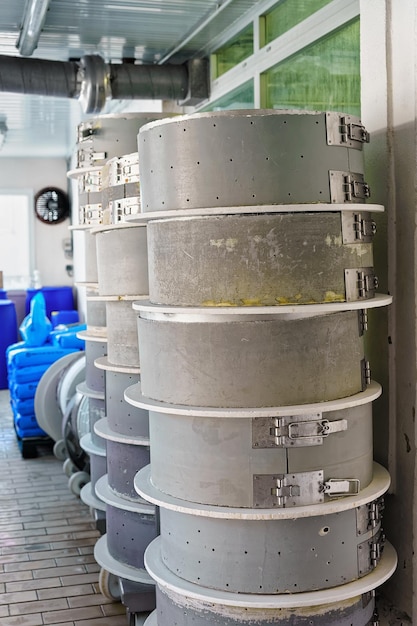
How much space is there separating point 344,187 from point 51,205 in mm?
9787

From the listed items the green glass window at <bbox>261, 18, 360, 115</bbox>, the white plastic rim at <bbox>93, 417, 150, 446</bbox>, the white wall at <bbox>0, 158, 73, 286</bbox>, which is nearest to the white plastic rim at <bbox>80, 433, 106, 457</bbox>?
the white plastic rim at <bbox>93, 417, 150, 446</bbox>

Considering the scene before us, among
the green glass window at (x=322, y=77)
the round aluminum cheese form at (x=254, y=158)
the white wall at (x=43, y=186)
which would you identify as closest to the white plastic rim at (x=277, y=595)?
the round aluminum cheese form at (x=254, y=158)

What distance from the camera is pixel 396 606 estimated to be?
2.84 m

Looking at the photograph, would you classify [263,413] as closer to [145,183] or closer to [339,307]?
[339,307]

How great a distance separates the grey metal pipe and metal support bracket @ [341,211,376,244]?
3652 mm

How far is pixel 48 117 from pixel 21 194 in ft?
11.1

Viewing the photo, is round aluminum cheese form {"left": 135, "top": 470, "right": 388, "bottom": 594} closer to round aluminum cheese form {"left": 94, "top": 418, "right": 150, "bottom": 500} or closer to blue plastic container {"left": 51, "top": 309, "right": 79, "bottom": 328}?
round aluminum cheese form {"left": 94, "top": 418, "right": 150, "bottom": 500}

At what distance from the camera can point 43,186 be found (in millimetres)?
11727

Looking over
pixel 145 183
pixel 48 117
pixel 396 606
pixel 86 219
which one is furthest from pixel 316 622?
pixel 48 117

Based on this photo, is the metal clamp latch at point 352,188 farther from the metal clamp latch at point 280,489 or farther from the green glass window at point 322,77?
the green glass window at point 322,77

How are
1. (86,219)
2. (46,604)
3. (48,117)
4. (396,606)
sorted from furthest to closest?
(48,117)
(86,219)
(46,604)
(396,606)

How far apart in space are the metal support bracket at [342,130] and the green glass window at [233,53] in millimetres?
2738

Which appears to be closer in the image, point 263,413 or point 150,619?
point 263,413

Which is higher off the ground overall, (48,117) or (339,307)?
(48,117)
